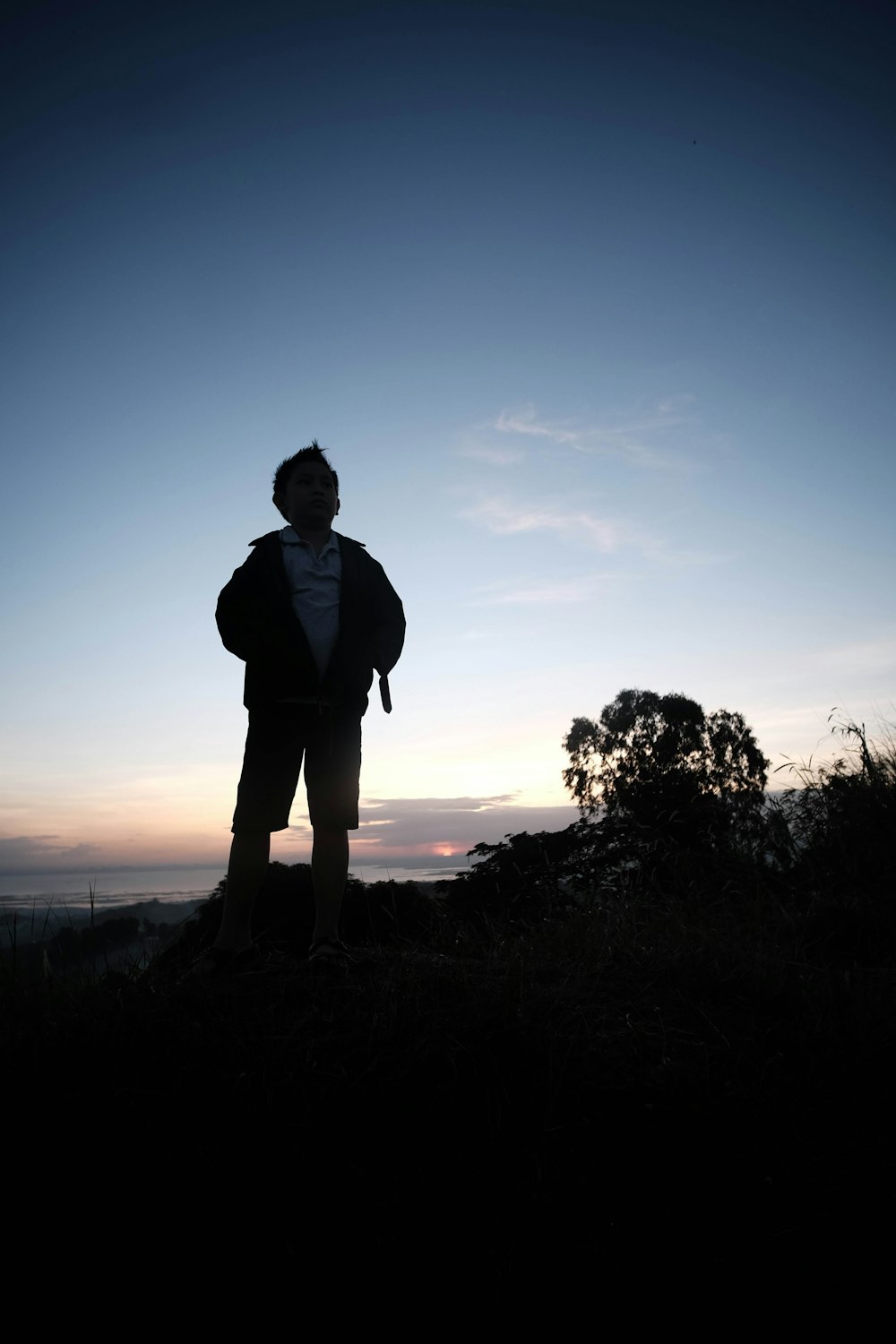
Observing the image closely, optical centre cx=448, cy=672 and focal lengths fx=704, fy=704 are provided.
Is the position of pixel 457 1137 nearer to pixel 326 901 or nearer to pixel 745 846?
pixel 326 901

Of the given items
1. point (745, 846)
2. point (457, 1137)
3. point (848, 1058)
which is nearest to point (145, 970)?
point (457, 1137)

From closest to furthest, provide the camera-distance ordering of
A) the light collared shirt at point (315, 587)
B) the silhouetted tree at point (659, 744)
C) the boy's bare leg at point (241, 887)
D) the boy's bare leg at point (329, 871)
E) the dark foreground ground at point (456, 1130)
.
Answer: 1. the dark foreground ground at point (456, 1130)
2. the boy's bare leg at point (241, 887)
3. the boy's bare leg at point (329, 871)
4. the light collared shirt at point (315, 587)
5. the silhouetted tree at point (659, 744)

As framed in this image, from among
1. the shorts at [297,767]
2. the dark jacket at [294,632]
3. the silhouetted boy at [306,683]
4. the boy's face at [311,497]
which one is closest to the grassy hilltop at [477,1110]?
the silhouetted boy at [306,683]

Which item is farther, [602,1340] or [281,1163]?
[281,1163]

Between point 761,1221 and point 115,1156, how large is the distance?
1.49 m

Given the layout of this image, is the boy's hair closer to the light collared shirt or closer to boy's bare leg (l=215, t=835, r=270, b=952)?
the light collared shirt

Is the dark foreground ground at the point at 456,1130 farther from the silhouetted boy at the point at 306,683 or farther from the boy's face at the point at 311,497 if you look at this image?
the boy's face at the point at 311,497

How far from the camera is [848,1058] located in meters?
2.23

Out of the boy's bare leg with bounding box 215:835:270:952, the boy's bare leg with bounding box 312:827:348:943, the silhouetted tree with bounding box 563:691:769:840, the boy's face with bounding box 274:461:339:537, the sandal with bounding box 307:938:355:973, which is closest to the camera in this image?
the sandal with bounding box 307:938:355:973

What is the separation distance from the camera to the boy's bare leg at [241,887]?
117 inches

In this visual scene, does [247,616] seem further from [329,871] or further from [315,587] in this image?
[329,871]

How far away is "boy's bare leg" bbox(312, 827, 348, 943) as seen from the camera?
314cm

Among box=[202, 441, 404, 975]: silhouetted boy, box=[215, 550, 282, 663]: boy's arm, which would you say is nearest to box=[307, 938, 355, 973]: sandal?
Result: box=[202, 441, 404, 975]: silhouetted boy

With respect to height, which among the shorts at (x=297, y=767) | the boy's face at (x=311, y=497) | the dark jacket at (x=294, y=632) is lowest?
the shorts at (x=297, y=767)
